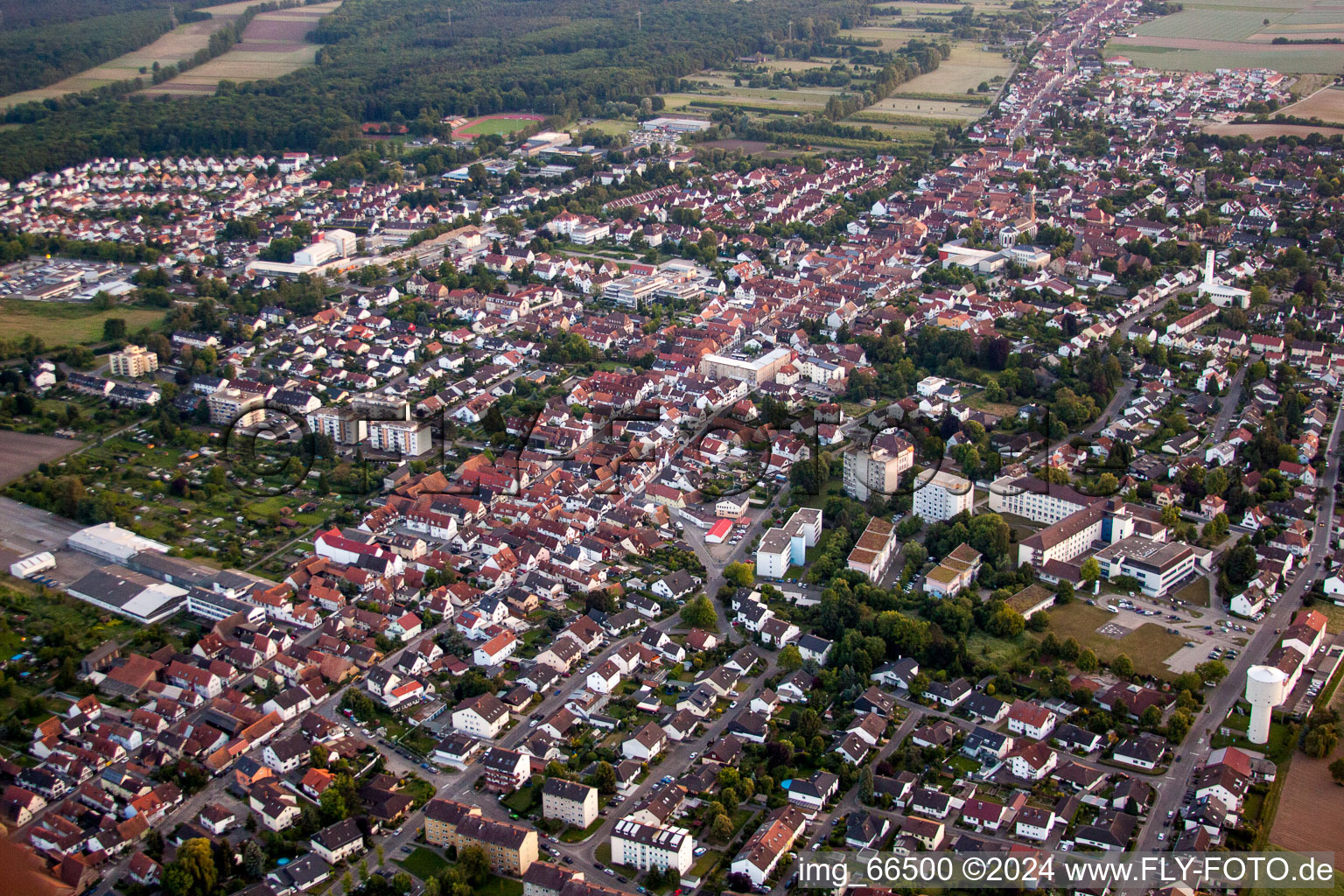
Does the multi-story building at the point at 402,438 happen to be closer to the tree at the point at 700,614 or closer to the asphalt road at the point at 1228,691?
the tree at the point at 700,614

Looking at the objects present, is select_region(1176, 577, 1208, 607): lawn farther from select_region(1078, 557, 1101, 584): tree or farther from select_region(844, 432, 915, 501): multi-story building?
select_region(844, 432, 915, 501): multi-story building

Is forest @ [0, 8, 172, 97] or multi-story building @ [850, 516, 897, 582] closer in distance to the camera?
multi-story building @ [850, 516, 897, 582]

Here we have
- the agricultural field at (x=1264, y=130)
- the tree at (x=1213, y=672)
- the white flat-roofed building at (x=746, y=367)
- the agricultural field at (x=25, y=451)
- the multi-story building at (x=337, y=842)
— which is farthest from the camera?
the agricultural field at (x=1264, y=130)

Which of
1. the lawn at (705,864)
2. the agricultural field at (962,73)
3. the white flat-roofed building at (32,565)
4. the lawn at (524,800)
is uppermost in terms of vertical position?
the agricultural field at (962,73)

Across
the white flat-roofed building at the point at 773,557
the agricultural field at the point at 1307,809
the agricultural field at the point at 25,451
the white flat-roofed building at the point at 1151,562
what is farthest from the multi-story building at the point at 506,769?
the agricultural field at the point at 25,451

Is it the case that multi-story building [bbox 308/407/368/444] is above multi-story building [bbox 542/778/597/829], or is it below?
above

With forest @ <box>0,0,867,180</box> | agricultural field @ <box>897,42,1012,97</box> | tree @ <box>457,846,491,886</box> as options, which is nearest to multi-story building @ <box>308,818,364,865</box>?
tree @ <box>457,846,491,886</box>

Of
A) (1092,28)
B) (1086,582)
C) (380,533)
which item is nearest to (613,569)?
(380,533)
